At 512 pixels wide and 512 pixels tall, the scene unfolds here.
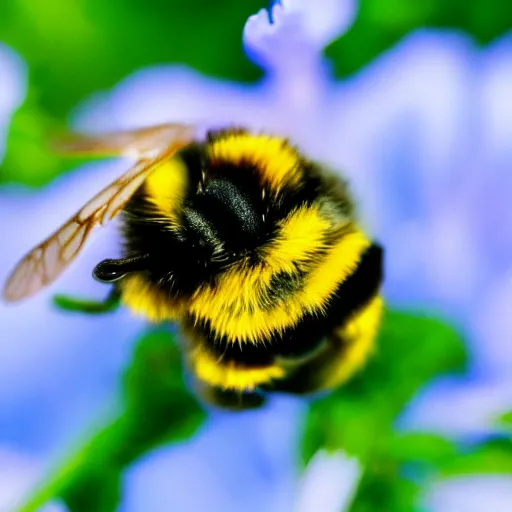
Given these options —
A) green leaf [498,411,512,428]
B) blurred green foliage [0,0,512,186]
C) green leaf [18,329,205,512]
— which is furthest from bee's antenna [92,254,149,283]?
blurred green foliage [0,0,512,186]

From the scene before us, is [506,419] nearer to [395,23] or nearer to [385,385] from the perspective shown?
[385,385]

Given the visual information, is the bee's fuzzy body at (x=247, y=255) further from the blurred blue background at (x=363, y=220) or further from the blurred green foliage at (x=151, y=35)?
the blurred green foliage at (x=151, y=35)

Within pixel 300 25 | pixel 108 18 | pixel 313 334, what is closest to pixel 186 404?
pixel 313 334

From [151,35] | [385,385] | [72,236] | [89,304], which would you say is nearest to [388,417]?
[385,385]

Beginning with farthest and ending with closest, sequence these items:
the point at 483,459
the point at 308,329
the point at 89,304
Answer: the point at 483,459 < the point at 89,304 < the point at 308,329

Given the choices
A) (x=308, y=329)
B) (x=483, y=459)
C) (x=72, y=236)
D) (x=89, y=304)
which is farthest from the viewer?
(x=483, y=459)

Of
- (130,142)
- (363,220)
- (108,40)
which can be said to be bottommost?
(130,142)
